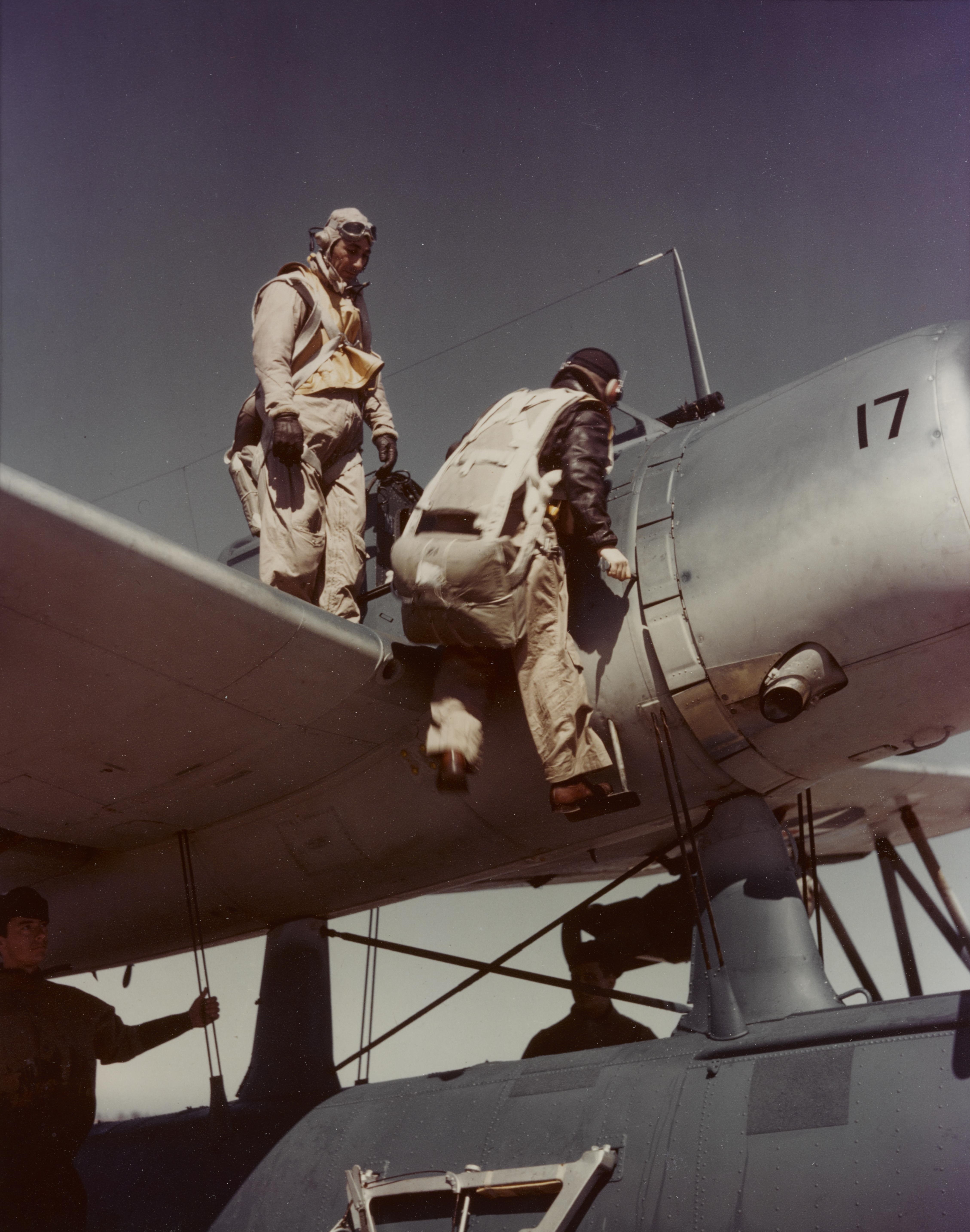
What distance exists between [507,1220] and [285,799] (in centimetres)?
252

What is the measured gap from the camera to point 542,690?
429 centimetres

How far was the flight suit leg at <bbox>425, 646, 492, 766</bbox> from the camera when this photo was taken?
13.8 feet

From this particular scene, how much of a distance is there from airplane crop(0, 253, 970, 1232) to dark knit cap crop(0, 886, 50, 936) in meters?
0.33

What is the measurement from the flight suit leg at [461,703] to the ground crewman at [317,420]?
1.10 metres

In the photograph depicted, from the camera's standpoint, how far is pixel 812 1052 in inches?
143

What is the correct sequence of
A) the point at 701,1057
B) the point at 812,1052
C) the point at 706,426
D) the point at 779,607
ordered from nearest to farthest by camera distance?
the point at 812,1052 < the point at 701,1057 < the point at 779,607 < the point at 706,426

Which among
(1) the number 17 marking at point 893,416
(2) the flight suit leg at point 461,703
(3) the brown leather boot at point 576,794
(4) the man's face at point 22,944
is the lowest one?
(4) the man's face at point 22,944

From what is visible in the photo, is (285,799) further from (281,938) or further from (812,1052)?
(812,1052)

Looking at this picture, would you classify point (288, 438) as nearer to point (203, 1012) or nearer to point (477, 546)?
point (477, 546)

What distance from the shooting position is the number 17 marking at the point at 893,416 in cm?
408

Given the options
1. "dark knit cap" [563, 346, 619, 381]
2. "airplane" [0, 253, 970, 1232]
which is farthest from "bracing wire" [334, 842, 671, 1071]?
"dark knit cap" [563, 346, 619, 381]

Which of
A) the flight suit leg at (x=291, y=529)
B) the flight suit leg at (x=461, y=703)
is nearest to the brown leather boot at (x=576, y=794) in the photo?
the flight suit leg at (x=461, y=703)

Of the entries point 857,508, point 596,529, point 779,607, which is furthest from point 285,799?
point 857,508

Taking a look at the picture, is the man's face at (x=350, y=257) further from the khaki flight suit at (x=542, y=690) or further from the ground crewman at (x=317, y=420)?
the khaki flight suit at (x=542, y=690)
